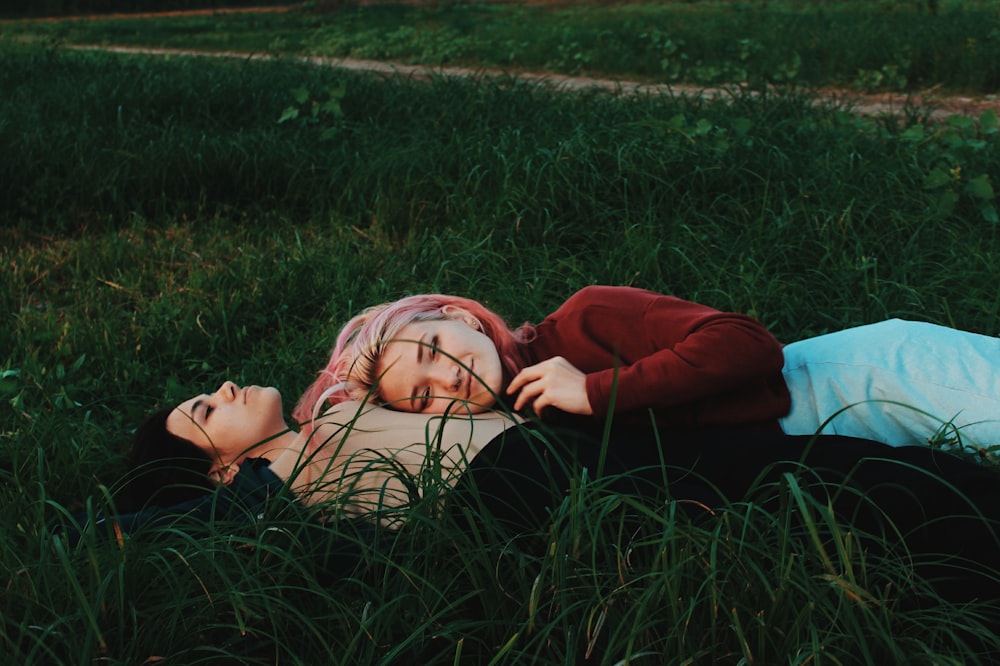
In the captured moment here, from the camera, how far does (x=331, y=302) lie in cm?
342

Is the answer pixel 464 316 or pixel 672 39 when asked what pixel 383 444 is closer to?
pixel 464 316

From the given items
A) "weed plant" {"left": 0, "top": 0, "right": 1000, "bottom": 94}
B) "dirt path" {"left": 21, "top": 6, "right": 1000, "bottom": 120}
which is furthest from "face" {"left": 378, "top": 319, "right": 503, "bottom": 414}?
"weed plant" {"left": 0, "top": 0, "right": 1000, "bottom": 94}

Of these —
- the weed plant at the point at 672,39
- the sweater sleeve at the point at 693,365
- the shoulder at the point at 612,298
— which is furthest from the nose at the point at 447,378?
the weed plant at the point at 672,39

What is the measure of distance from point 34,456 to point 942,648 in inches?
78.3

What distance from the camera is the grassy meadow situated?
1464 mm

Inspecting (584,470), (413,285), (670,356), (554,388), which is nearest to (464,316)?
(554,388)

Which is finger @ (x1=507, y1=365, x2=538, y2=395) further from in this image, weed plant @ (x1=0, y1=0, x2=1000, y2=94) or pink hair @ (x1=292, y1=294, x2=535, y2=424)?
weed plant @ (x1=0, y1=0, x2=1000, y2=94)

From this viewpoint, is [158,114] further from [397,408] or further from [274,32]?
[274,32]

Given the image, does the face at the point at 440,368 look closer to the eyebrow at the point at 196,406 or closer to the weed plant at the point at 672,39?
the eyebrow at the point at 196,406

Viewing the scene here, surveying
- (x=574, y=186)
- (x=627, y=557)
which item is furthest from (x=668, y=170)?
(x=627, y=557)

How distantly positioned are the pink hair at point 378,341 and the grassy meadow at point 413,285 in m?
0.46

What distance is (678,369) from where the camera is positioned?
1.99 m

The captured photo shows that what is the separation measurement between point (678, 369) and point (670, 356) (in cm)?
4

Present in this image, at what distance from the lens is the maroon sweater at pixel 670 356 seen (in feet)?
6.55
